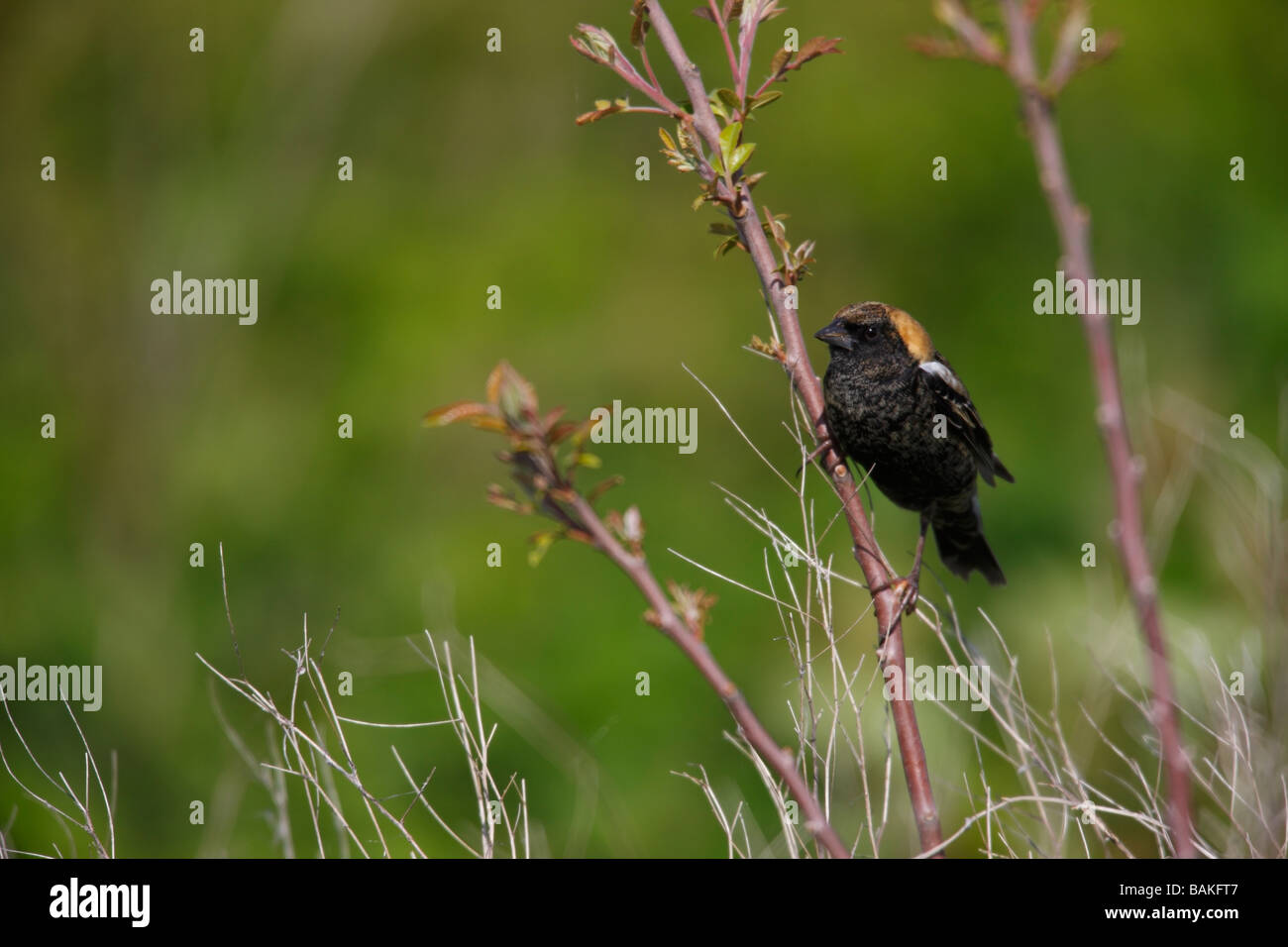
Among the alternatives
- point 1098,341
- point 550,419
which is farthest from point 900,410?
point 1098,341

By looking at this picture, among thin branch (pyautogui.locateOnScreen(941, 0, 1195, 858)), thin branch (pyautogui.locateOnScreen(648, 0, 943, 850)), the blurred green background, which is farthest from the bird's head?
the blurred green background

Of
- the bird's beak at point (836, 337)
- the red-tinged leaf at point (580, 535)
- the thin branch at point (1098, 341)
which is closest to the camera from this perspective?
the thin branch at point (1098, 341)

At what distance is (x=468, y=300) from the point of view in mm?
8922

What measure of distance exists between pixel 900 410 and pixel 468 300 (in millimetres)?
5602

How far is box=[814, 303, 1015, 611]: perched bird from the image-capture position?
12.6ft

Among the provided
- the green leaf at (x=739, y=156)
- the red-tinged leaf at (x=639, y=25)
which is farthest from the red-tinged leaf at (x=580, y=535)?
the red-tinged leaf at (x=639, y=25)

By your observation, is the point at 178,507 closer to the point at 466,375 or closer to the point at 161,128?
the point at 466,375

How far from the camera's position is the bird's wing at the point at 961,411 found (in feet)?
13.3

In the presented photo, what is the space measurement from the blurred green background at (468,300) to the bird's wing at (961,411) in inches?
131

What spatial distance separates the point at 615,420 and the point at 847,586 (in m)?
2.44

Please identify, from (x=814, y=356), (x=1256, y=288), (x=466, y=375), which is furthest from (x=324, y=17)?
(x=1256, y=288)

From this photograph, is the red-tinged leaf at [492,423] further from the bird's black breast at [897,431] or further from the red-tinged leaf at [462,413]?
the bird's black breast at [897,431]

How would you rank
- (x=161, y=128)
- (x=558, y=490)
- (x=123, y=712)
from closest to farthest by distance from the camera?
1. (x=558, y=490)
2. (x=123, y=712)
3. (x=161, y=128)

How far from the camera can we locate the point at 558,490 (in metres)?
1.53
